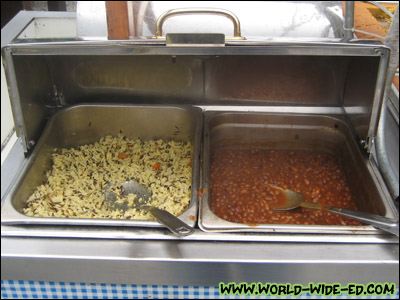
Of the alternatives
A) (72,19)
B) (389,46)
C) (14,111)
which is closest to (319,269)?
(389,46)

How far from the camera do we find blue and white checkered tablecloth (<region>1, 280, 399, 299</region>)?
1.19 meters

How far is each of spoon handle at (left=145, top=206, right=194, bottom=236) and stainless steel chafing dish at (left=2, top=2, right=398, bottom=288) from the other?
4 centimetres

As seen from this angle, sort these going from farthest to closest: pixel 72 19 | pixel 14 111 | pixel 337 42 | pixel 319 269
Result: pixel 72 19, pixel 14 111, pixel 337 42, pixel 319 269

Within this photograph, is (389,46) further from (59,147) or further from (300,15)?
(59,147)

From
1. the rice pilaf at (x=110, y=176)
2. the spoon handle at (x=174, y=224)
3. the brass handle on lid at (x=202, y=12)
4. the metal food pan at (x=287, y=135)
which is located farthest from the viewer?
the metal food pan at (x=287, y=135)

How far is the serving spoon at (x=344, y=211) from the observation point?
1.18 meters

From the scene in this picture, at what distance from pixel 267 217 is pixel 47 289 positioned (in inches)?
31.6

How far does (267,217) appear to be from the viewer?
144cm

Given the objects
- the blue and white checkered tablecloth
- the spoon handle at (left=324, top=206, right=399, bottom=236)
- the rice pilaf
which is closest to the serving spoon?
the spoon handle at (left=324, top=206, right=399, bottom=236)

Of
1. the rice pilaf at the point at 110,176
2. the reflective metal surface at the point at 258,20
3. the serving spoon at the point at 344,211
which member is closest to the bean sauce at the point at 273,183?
the serving spoon at the point at 344,211

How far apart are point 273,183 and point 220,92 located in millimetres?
527

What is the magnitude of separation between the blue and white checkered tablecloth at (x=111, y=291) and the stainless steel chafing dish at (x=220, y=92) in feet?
0.50

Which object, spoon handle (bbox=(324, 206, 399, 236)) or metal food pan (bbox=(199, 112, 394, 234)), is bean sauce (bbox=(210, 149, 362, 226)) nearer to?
metal food pan (bbox=(199, 112, 394, 234))

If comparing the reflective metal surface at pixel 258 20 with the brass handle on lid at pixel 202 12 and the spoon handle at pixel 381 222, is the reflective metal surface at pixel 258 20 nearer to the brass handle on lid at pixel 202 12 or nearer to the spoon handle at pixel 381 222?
the brass handle on lid at pixel 202 12
